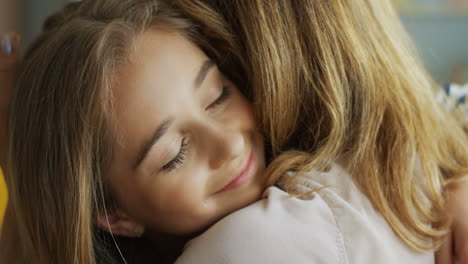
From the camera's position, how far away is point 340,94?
0.92 metres

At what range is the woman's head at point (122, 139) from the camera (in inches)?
31.5

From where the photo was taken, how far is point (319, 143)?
A: 914 mm

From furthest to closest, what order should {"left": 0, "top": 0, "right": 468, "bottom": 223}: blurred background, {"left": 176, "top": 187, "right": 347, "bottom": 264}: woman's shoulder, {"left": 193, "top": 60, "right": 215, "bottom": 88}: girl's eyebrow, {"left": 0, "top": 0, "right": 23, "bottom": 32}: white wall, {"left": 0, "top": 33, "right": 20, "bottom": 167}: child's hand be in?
{"left": 0, "top": 0, "right": 468, "bottom": 223}: blurred background, {"left": 0, "top": 0, "right": 23, "bottom": 32}: white wall, {"left": 0, "top": 33, "right": 20, "bottom": 167}: child's hand, {"left": 193, "top": 60, "right": 215, "bottom": 88}: girl's eyebrow, {"left": 176, "top": 187, "right": 347, "bottom": 264}: woman's shoulder

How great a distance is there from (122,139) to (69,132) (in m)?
0.09

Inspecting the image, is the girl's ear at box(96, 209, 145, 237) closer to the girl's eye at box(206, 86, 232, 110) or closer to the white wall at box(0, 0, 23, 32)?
the girl's eye at box(206, 86, 232, 110)

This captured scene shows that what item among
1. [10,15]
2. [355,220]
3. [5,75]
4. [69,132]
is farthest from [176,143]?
[10,15]

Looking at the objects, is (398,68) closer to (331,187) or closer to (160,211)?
(331,187)

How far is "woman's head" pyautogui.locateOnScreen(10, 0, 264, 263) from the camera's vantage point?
2.63 feet

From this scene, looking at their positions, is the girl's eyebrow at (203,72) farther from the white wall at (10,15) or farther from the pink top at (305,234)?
the white wall at (10,15)

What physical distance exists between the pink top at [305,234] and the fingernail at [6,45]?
0.55 metres

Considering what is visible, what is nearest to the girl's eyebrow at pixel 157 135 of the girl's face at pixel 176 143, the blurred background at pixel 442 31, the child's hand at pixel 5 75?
the girl's face at pixel 176 143

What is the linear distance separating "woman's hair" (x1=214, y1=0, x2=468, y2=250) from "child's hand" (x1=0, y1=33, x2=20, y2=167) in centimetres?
44

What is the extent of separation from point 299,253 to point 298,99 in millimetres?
310

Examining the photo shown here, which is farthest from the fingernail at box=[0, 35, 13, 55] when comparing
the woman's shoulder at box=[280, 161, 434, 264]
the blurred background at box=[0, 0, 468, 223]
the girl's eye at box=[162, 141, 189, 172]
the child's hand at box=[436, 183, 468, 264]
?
the blurred background at box=[0, 0, 468, 223]
